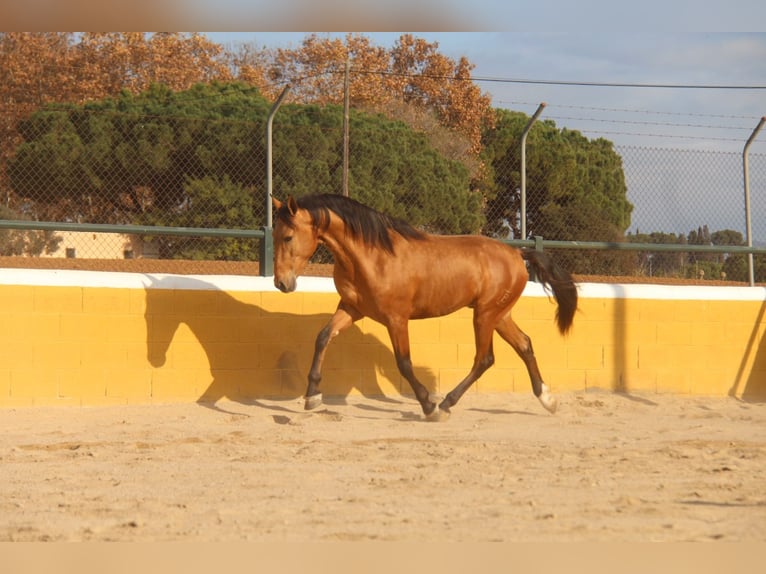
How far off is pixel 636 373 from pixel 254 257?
13.6 feet

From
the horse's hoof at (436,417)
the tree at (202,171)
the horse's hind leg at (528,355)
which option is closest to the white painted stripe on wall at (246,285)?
the horse's hind leg at (528,355)

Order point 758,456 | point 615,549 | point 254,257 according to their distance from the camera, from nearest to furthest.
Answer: point 615,549 < point 758,456 < point 254,257

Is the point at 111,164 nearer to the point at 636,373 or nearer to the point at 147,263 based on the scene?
the point at 147,263

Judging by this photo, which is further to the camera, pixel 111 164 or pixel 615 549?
pixel 111 164

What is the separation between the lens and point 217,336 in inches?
343

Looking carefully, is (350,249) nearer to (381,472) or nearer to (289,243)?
(289,243)

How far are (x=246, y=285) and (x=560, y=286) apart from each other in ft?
9.14

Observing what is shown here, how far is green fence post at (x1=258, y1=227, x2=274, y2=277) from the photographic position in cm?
904

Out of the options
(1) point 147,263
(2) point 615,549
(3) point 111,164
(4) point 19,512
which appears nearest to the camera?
(2) point 615,549

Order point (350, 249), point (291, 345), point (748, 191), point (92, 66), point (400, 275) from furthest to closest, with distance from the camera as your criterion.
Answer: point (92, 66), point (748, 191), point (291, 345), point (400, 275), point (350, 249)

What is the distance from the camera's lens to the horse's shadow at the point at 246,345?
8586 mm

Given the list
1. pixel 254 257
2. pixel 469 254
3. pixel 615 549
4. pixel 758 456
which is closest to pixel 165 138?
pixel 254 257

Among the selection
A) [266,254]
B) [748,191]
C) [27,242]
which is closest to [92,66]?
[27,242]

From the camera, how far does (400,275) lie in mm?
8086
